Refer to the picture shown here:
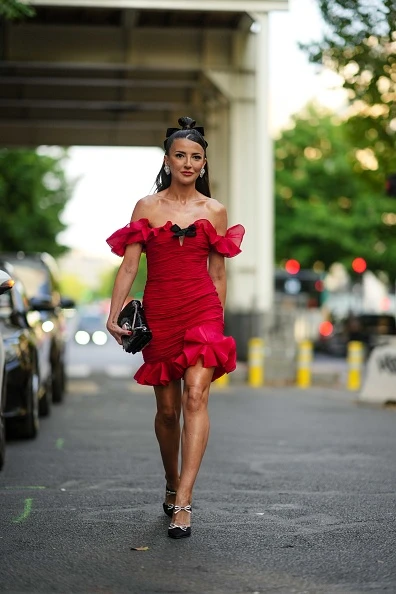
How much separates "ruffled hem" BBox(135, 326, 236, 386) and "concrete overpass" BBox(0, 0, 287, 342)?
58.9ft

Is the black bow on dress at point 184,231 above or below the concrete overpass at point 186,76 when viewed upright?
below

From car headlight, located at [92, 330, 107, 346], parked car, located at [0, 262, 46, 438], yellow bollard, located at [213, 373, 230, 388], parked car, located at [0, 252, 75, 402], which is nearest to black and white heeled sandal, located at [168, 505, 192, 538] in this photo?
parked car, located at [0, 262, 46, 438]

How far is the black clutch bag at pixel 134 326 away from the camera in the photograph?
6.86 m

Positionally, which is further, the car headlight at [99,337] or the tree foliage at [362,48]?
the car headlight at [99,337]

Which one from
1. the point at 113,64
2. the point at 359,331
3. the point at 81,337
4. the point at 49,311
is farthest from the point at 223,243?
the point at 81,337

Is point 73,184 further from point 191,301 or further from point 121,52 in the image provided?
point 191,301

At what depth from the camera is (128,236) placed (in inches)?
280

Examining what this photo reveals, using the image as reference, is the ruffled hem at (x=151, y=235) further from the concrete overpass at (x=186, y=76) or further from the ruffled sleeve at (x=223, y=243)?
the concrete overpass at (x=186, y=76)

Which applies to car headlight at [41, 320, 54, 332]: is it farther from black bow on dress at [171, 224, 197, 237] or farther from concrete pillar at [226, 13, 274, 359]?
concrete pillar at [226, 13, 274, 359]

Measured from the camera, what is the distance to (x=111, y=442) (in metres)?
12.2

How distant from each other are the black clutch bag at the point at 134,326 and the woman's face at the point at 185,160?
69 cm

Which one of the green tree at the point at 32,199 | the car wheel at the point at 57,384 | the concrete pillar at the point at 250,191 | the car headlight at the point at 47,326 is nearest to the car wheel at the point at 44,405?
the car headlight at the point at 47,326

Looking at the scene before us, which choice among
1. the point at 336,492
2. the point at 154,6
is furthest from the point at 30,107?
the point at 336,492

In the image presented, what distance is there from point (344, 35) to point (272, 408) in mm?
6155
